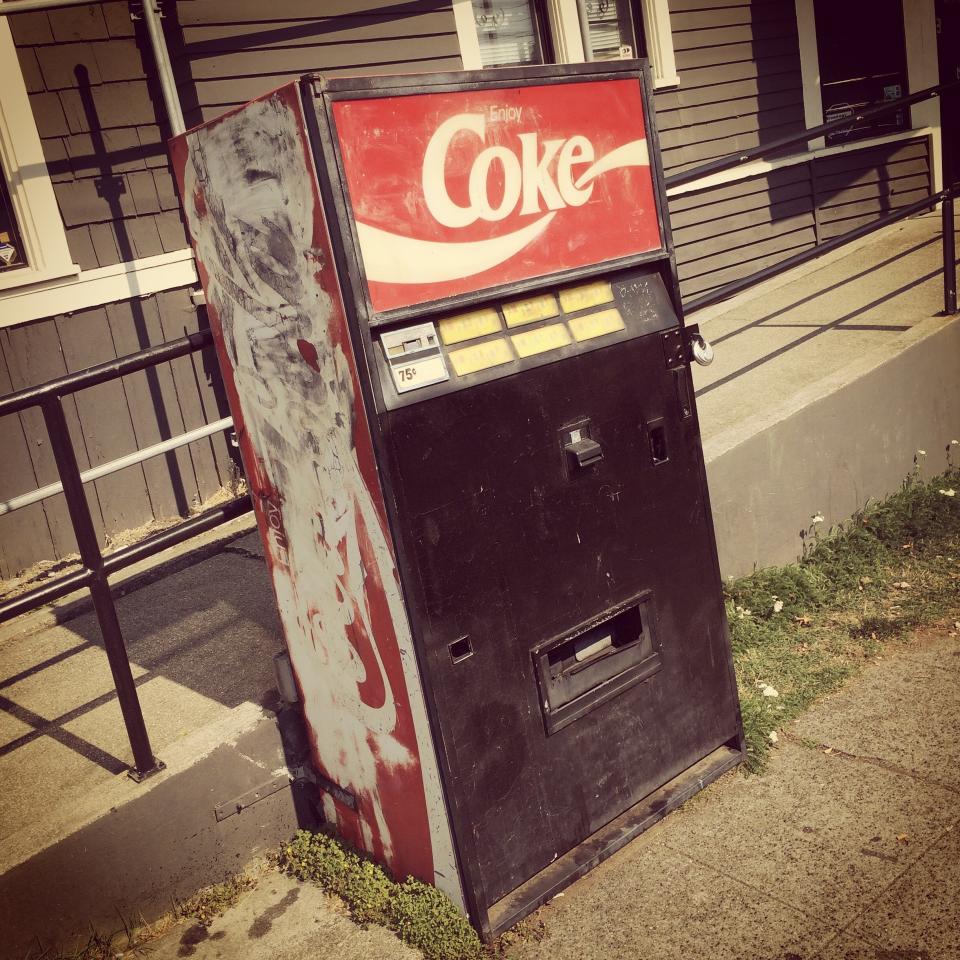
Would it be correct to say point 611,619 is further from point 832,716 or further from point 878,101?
point 878,101

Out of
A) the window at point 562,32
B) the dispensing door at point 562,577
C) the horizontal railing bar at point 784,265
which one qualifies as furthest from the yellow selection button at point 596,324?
the window at point 562,32

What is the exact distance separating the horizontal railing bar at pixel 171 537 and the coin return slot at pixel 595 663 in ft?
3.31

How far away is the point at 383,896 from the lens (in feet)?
8.02

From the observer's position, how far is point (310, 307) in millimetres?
2107

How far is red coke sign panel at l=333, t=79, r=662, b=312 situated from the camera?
6.59 ft

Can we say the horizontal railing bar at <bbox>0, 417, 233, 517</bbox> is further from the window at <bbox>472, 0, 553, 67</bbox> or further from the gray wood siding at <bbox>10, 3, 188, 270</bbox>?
the window at <bbox>472, 0, 553, 67</bbox>

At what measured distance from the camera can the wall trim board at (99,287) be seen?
506cm

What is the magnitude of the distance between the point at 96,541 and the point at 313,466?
0.60 metres

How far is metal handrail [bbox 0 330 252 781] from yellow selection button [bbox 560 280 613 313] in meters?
1.05

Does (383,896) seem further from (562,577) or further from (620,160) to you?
(620,160)

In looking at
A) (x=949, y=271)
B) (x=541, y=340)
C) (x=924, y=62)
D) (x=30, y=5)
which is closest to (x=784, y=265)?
(x=949, y=271)

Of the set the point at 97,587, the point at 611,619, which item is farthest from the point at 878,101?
the point at 97,587

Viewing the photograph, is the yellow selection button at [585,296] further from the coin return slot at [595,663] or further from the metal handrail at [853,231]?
the metal handrail at [853,231]

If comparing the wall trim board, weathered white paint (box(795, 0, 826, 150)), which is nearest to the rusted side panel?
the wall trim board
